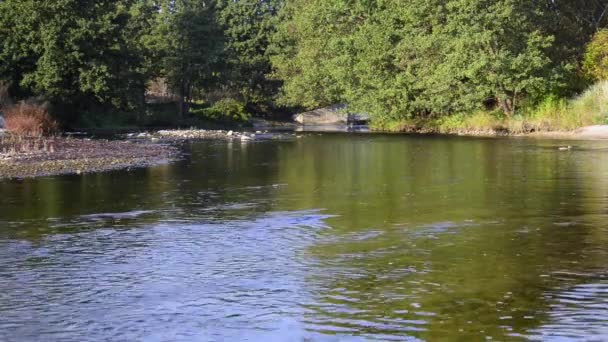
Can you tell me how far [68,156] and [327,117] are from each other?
45205 mm

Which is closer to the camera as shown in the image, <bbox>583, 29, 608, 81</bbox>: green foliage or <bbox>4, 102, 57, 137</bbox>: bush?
<bbox>4, 102, 57, 137</bbox>: bush

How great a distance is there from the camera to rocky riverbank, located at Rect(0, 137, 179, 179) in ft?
75.6

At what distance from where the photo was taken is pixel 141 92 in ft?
182

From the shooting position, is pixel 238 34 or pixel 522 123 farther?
pixel 238 34

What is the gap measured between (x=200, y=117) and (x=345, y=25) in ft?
53.3

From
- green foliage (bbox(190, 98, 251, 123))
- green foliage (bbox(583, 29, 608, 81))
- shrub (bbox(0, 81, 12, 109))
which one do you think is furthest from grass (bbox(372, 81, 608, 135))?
shrub (bbox(0, 81, 12, 109))

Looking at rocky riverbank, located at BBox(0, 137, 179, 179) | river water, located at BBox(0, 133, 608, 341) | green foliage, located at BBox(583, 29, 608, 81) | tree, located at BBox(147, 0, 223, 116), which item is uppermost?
tree, located at BBox(147, 0, 223, 116)

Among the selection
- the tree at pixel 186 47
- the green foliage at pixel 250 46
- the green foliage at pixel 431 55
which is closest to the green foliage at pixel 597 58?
the green foliage at pixel 431 55

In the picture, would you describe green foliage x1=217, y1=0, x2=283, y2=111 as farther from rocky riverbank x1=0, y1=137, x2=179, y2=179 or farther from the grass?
rocky riverbank x1=0, y1=137, x2=179, y2=179

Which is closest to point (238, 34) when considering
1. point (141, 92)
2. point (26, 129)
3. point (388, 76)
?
point (141, 92)

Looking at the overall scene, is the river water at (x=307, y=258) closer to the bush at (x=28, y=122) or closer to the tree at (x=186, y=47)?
the bush at (x=28, y=122)

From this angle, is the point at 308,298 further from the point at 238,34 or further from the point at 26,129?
the point at 238,34

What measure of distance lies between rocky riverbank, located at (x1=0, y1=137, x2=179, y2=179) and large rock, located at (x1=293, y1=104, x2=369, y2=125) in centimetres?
3603

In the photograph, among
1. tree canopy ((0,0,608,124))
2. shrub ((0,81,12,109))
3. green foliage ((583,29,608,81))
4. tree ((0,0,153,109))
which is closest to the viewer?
shrub ((0,81,12,109))
